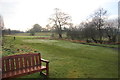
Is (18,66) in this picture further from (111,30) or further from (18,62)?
(111,30)

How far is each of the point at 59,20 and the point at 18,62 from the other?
1480 centimetres

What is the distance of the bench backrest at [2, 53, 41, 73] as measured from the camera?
7.45 feet

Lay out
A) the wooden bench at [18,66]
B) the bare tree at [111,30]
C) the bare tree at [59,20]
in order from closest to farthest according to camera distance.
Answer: the wooden bench at [18,66]
the bare tree at [111,30]
the bare tree at [59,20]

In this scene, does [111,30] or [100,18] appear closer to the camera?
[111,30]

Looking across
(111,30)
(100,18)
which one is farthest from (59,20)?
(111,30)

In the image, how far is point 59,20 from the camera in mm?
16625

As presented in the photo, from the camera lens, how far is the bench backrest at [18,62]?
2272mm

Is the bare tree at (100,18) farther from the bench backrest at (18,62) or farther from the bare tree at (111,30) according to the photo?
the bench backrest at (18,62)

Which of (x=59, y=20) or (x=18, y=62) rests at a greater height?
(x=59, y=20)

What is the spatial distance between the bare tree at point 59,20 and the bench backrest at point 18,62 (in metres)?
13.4

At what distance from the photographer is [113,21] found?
10.1 metres

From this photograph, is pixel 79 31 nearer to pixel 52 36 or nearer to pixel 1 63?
pixel 52 36

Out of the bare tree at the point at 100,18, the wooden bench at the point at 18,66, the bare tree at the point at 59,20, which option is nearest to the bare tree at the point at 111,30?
the bare tree at the point at 100,18

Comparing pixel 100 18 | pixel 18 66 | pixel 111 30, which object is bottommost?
pixel 18 66
